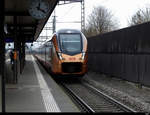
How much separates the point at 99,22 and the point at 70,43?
3019cm

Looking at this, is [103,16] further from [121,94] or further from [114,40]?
[121,94]

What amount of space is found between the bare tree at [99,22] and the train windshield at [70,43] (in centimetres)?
2665

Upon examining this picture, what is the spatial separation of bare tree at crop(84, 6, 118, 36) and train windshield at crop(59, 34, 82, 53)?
26.6 metres

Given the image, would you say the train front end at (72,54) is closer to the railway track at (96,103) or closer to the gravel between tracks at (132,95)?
the gravel between tracks at (132,95)

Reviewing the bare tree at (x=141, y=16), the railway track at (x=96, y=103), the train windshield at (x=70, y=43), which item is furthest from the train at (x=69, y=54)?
the bare tree at (x=141, y=16)

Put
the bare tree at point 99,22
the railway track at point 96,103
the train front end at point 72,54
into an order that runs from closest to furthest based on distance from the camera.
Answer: the railway track at point 96,103 < the train front end at point 72,54 < the bare tree at point 99,22

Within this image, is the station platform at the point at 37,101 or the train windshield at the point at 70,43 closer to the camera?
the station platform at the point at 37,101

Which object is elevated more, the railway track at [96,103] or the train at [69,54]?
the train at [69,54]

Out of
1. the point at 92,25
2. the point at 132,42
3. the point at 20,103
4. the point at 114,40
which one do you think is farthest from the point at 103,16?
the point at 20,103

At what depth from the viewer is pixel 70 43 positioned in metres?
15.6

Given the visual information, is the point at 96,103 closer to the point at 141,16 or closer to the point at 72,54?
the point at 72,54

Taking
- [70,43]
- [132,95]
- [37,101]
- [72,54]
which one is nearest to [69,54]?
[72,54]

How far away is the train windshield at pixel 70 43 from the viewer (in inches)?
604

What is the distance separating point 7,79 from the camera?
14.6 m
